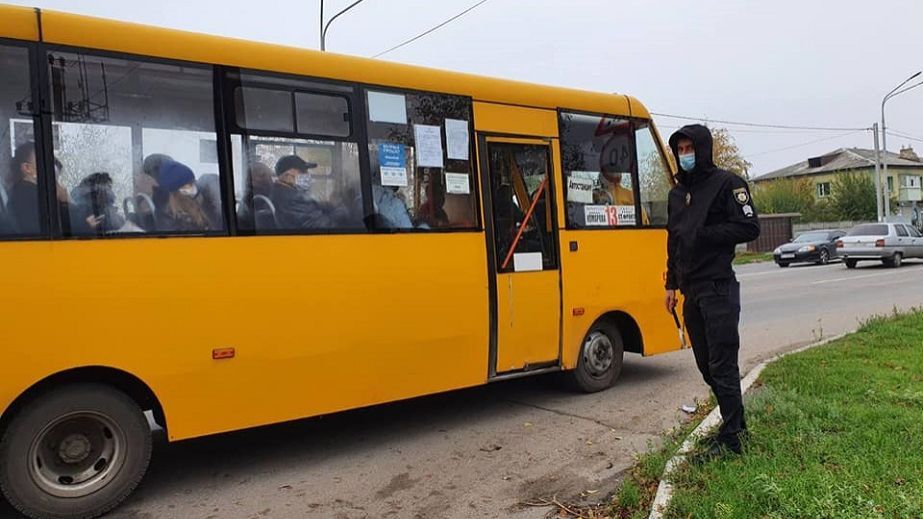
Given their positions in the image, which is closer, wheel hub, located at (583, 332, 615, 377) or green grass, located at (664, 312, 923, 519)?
green grass, located at (664, 312, 923, 519)

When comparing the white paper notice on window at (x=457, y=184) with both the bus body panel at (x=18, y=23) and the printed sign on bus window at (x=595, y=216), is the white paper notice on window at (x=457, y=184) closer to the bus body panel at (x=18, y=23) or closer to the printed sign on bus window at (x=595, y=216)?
the printed sign on bus window at (x=595, y=216)

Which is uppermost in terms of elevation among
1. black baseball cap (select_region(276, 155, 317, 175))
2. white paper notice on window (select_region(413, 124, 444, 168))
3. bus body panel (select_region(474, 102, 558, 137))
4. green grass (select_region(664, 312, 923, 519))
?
bus body panel (select_region(474, 102, 558, 137))

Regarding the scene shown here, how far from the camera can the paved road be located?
4309mm

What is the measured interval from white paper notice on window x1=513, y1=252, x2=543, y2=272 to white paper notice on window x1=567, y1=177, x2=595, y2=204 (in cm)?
70

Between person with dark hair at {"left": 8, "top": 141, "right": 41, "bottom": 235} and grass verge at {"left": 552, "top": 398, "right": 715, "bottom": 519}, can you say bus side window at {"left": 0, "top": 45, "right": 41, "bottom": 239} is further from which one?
grass verge at {"left": 552, "top": 398, "right": 715, "bottom": 519}

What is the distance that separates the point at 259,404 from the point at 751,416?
3541 mm

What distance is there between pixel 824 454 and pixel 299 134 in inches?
159

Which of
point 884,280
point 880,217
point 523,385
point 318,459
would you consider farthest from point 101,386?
point 880,217

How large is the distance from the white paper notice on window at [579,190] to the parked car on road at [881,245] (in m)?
20.9

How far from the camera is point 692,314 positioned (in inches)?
179

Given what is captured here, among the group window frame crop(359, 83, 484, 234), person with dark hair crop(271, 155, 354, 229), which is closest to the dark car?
window frame crop(359, 83, 484, 234)

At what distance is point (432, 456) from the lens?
5.16m

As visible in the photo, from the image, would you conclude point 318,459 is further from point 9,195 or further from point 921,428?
point 921,428

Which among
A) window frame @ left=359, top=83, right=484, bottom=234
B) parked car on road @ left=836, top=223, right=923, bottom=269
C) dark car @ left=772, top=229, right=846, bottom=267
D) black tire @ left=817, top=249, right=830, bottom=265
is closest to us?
window frame @ left=359, top=83, right=484, bottom=234
